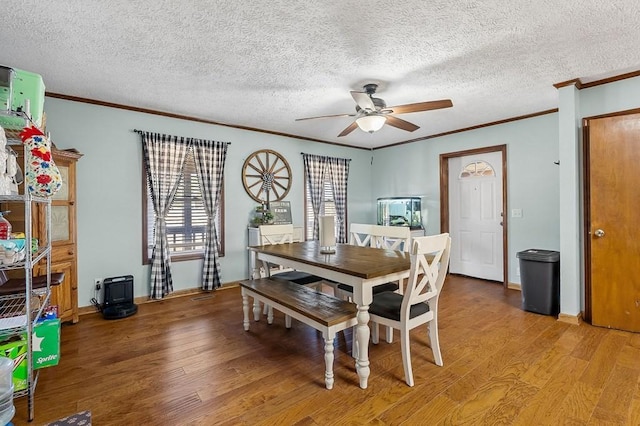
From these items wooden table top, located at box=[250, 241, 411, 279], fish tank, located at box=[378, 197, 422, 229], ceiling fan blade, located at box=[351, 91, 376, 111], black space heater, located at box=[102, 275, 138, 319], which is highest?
ceiling fan blade, located at box=[351, 91, 376, 111]

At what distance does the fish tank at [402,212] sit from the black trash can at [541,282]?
6.71ft

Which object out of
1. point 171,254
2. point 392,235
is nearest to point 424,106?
point 392,235

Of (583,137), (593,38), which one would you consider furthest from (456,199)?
(593,38)

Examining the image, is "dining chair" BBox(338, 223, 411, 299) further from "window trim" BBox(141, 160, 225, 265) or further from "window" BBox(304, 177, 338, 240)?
"window trim" BBox(141, 160, 225, 265)

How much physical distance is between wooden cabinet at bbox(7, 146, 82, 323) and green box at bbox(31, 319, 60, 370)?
43.7 inches

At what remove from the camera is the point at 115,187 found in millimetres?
3742

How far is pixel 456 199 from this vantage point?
5199 mm

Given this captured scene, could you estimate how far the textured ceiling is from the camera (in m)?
1.99

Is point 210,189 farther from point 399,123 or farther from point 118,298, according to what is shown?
point 399,123

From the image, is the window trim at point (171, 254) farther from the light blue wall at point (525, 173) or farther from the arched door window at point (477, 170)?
the arched door window at point (477, 170)

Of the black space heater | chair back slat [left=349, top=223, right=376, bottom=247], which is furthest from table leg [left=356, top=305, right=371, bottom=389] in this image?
the black space heater

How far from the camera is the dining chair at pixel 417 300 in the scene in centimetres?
205

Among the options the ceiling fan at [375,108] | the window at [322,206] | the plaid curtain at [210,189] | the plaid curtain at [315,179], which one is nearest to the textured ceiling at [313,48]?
the ceiling fan at [375,108]

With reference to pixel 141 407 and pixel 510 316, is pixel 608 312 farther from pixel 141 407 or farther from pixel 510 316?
pixel 141 407
